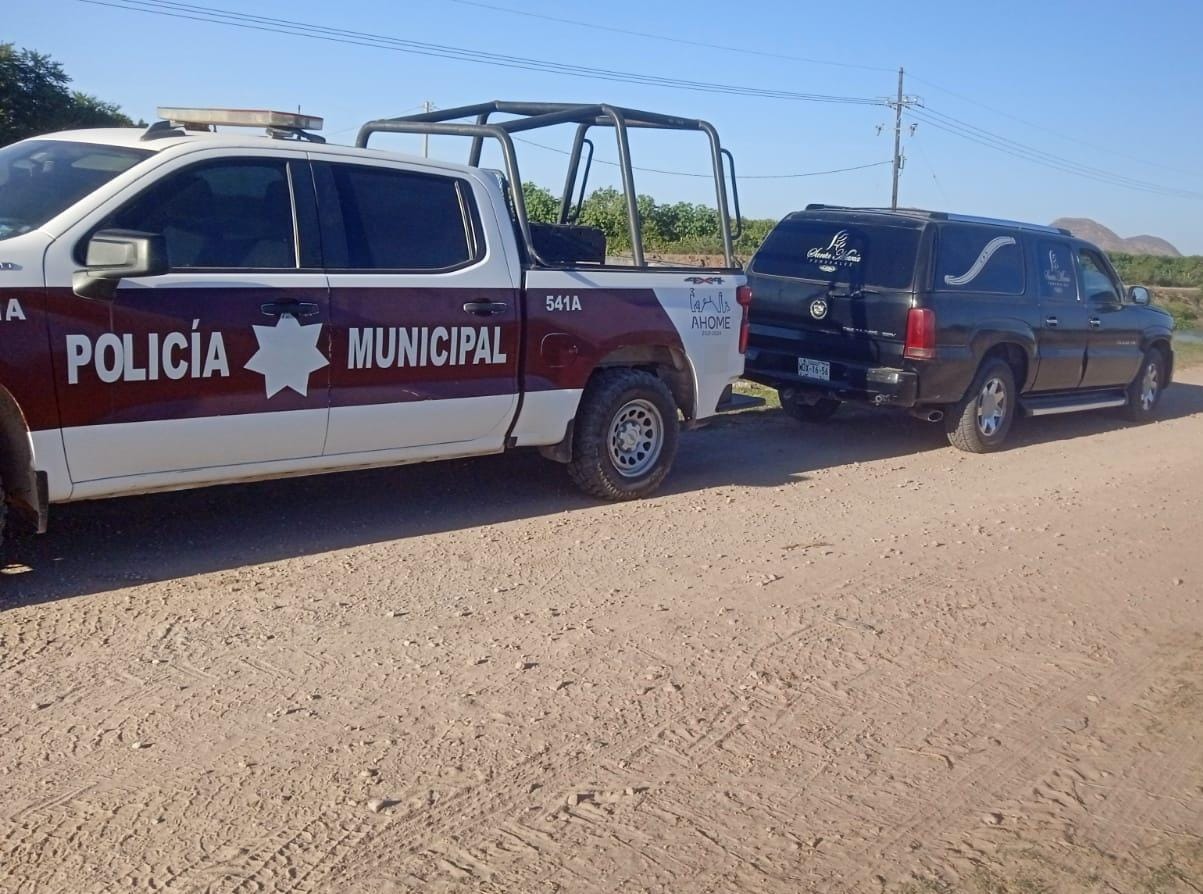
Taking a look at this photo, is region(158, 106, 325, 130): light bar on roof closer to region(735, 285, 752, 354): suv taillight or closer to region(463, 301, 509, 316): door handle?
region(463, 301, 509, 316): door handle

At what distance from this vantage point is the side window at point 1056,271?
36.0ft

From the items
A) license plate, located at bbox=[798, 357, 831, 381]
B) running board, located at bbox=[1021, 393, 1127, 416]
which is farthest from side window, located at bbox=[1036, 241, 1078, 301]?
license plate, located at bbox=[798, 357, 831, 381]

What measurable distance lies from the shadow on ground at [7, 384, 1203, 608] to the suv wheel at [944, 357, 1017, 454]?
1.14ft

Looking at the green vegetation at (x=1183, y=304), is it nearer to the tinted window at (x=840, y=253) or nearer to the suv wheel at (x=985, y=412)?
the suv wheel at (x=985, y=412)

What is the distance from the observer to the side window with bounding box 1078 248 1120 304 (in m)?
11.6

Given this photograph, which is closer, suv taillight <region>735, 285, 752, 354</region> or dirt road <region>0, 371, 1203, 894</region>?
dirt road <region>0, 371, 1203, 894</region>

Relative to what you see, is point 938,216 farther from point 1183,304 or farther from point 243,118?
point 1183,304

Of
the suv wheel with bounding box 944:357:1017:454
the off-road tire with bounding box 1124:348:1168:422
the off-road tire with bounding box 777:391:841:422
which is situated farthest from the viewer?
the off-road tire with bounding box 1124:348:1168:422

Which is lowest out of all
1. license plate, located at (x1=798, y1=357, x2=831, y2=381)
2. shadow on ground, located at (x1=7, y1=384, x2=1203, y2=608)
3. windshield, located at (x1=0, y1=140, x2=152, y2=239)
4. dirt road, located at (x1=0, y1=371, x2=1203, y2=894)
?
dirt road, located at (x1=0, y1=371, x2=1203, y2=894)

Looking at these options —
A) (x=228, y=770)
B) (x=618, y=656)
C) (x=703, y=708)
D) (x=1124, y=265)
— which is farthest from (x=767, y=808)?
(x=1124, y=265)

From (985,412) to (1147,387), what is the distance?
147 inches

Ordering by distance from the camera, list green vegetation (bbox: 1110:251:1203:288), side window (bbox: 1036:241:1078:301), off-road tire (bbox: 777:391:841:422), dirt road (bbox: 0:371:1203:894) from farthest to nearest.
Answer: green vegetation (bbox: 1110:251:1203:288) < off-road tire (bbox: 777:391:841:422) < side window (bbox: 1036:241:1078:301) < dirt road (bbox: 0:371:1203:894)

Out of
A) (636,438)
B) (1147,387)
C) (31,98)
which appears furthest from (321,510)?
(31,98)

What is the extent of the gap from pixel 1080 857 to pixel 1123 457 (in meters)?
7.76
